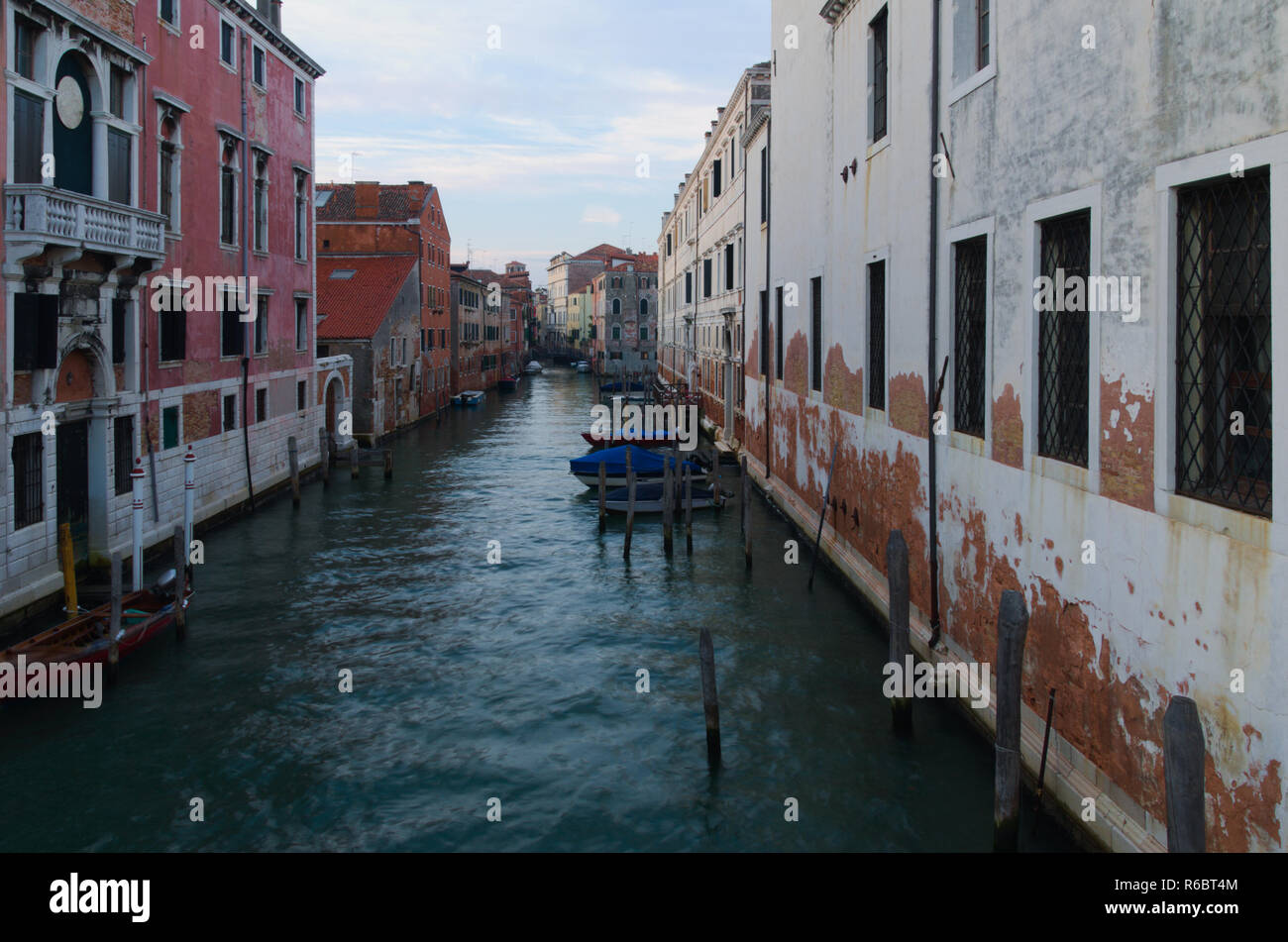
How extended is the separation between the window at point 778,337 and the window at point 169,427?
399 inches

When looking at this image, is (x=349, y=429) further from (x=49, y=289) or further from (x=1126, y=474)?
(x=1126, y=474)

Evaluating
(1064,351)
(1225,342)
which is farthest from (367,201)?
(1225,342)

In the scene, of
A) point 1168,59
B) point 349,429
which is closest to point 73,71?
point 1168,59

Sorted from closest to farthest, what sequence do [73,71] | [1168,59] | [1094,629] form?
1. [1168,59]
2. [1094,629]
3. [73,71]

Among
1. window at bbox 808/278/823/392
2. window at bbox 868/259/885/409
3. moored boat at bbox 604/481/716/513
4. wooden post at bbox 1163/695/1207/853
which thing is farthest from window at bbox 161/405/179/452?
wooden post at bbox 1163/695/1207/853

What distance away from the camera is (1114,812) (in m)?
5.43

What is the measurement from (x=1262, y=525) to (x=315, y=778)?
6514 mm

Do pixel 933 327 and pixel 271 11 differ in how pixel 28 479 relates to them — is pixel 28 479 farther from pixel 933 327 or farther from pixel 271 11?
pixel 271 11

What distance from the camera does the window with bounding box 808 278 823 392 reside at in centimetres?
1486

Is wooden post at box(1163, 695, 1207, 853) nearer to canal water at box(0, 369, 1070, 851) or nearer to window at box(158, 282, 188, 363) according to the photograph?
canal water at box(0, 369, 1070, 851)

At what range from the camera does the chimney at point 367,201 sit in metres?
36.9

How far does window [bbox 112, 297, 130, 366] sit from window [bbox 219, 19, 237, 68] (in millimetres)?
6072

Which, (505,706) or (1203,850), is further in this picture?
(505,706)
